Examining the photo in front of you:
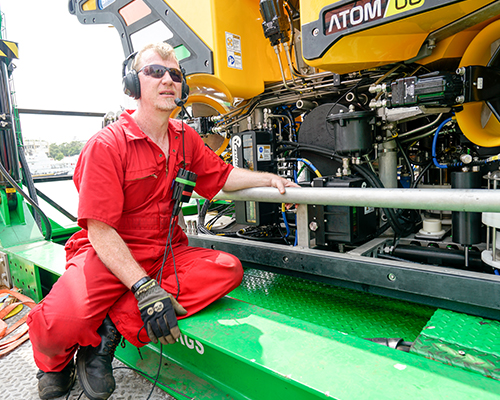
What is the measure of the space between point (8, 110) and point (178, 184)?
199 cm

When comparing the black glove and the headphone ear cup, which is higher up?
the headphone ear cup

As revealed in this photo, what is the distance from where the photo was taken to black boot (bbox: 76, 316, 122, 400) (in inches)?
50.9

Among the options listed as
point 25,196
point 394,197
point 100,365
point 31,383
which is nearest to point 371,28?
point 394,197

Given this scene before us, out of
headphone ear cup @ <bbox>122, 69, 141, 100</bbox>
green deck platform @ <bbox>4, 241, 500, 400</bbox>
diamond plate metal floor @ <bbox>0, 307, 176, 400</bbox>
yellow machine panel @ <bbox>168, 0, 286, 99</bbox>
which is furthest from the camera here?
yellow machine panel @ <bbox>168, 0, 286, 99</bbox>

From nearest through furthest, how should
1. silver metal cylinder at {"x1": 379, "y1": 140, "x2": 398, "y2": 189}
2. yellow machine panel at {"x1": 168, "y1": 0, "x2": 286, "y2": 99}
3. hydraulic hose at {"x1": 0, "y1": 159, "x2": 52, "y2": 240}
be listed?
silver metal cylinder at {"x1": 379, "y1": 140, "x2": 398, "y2": 189} < yellow machine panel at {"x1": 168, "y1": 0, "x2": 286, "y2": 99} < hydraulic hose at {"x1": 0, "y1": 159, "x2": 52, "y2": 240}

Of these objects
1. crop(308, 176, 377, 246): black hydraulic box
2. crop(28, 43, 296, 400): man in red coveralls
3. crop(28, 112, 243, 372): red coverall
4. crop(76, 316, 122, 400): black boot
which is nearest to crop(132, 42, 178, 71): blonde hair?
crop(28, 43, 296, 400): man in red coveralls

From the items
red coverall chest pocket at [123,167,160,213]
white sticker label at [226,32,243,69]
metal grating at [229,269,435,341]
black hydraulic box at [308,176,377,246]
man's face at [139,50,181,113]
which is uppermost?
white sticker label at [226,32,243,69]

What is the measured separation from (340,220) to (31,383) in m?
1.64

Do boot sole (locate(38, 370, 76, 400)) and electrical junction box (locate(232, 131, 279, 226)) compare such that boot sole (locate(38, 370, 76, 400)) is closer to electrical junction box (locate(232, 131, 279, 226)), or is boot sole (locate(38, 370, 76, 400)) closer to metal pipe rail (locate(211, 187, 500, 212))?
metal pipe rail (locate(211, 187, 500, 212))

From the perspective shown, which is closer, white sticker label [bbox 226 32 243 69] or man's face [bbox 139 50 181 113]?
man's face [bbox 139 50 181 113]

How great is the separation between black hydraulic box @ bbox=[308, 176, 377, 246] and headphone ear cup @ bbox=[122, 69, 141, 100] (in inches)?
Answer: 38.6

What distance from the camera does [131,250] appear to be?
148 cm

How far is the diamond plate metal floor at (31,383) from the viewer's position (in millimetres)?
1432

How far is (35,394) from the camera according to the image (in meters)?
1.45
